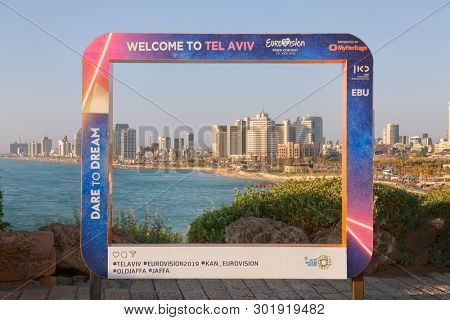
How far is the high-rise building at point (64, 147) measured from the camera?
10.3 meters

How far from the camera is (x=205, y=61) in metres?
5.52

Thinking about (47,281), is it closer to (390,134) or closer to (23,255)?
(23,255)

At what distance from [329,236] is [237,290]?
163 centimetres

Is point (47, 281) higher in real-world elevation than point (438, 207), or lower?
lower

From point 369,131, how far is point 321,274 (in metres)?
1.45

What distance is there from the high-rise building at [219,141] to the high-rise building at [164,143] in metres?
0.71

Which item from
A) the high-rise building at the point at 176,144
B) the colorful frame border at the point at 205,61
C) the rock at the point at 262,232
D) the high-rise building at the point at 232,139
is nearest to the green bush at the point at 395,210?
the rock at the point at 262,232

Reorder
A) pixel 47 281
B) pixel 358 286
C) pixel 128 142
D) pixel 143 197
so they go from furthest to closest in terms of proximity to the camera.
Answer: pixel 143 197 → pixel 128 142 → pixel 47 281 → pixel 358 286

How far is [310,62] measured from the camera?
5.54 m

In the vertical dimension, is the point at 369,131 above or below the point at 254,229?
above

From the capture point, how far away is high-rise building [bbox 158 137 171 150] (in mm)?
8648

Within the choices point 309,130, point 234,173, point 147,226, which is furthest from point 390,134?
point 147,226
